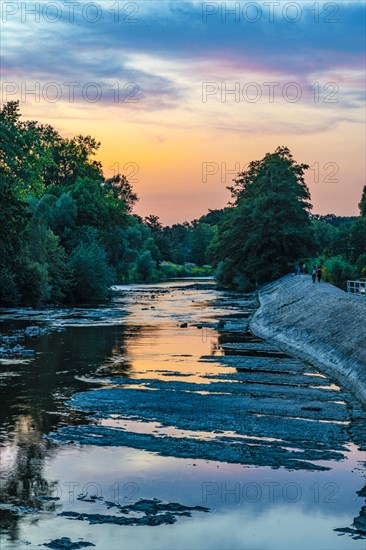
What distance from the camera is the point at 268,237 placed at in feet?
367

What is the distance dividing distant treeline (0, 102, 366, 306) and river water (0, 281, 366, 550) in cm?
2153

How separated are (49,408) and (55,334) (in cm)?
2362

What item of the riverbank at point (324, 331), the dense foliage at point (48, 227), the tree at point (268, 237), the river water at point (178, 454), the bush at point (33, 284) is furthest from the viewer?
the tree at point (268, 237)

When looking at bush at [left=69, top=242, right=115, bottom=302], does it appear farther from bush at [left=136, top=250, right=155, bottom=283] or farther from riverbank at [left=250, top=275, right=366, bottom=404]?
bush at [left=136, top=250, right=155, bottom=283]

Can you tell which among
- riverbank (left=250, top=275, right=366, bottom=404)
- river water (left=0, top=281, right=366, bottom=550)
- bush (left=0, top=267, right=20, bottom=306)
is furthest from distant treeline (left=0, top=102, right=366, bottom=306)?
river water (left=0, top=281, right=366, bottom=550)

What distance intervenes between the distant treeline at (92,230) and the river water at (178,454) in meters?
21.5

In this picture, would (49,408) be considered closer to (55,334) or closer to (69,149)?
(55,334)

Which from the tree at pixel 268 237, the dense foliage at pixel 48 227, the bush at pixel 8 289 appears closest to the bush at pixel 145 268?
the dense foliage at pixel 48 227

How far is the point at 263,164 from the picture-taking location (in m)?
136

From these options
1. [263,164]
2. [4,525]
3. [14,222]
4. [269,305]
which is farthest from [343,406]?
[263,164]

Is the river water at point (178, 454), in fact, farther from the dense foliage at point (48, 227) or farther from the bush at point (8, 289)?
the bush at point (8, 289)

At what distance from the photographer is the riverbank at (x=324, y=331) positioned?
31716 mm

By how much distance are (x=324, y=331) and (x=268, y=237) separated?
71.7 m

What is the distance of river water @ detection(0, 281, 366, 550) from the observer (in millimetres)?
14555
